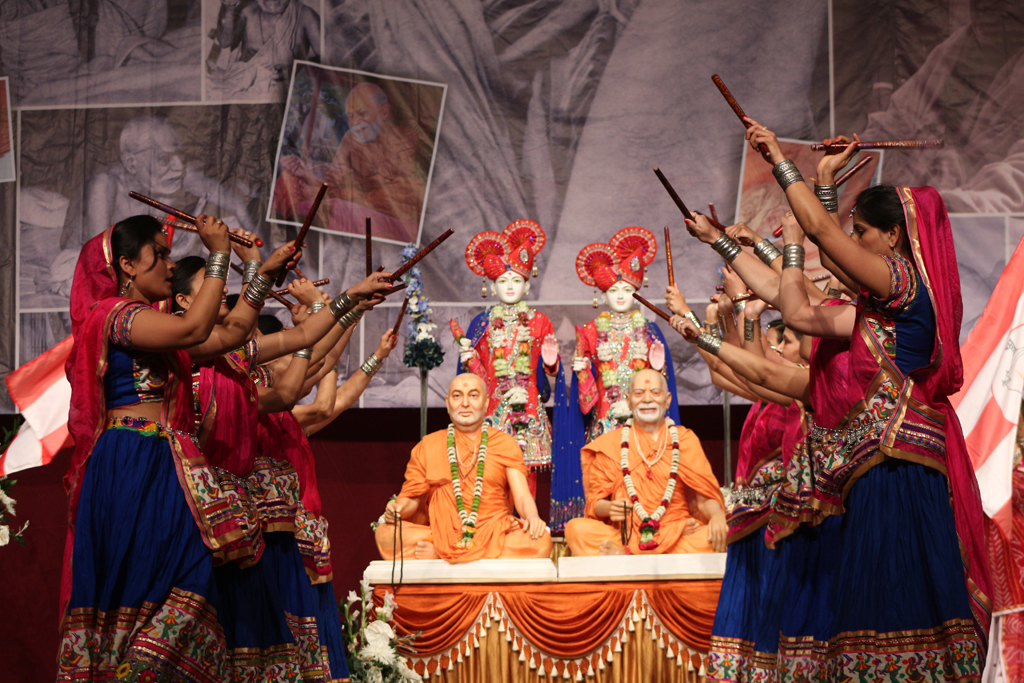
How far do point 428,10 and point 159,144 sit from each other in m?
2.46

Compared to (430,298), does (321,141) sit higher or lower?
higher

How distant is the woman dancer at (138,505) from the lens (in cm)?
241

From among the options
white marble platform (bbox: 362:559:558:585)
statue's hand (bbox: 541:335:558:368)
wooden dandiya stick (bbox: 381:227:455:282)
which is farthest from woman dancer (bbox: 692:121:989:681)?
statue's hand (bbox: 541:335:558:368)

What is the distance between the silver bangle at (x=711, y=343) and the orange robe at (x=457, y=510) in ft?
5.35

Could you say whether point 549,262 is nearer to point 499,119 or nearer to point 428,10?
point 499,119

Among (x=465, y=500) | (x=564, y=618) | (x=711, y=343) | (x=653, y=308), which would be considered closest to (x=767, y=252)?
(x=711, y=343)

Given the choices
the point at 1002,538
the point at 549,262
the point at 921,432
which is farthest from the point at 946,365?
the point at 549,262

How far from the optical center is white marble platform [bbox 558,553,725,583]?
163 inches

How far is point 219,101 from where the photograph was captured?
25.0 ft

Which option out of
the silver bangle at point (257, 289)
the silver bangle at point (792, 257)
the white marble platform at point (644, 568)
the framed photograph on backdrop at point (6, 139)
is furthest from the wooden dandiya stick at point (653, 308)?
the framed photograph on backdrop at point (6, 139)

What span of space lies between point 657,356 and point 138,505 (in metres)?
3.99

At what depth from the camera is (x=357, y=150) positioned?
7668 mm

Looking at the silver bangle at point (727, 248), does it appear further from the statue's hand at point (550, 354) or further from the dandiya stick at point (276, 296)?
the statue's hand at point (550, 354)

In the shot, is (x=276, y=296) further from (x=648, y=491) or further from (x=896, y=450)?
(x=896, y=450)
